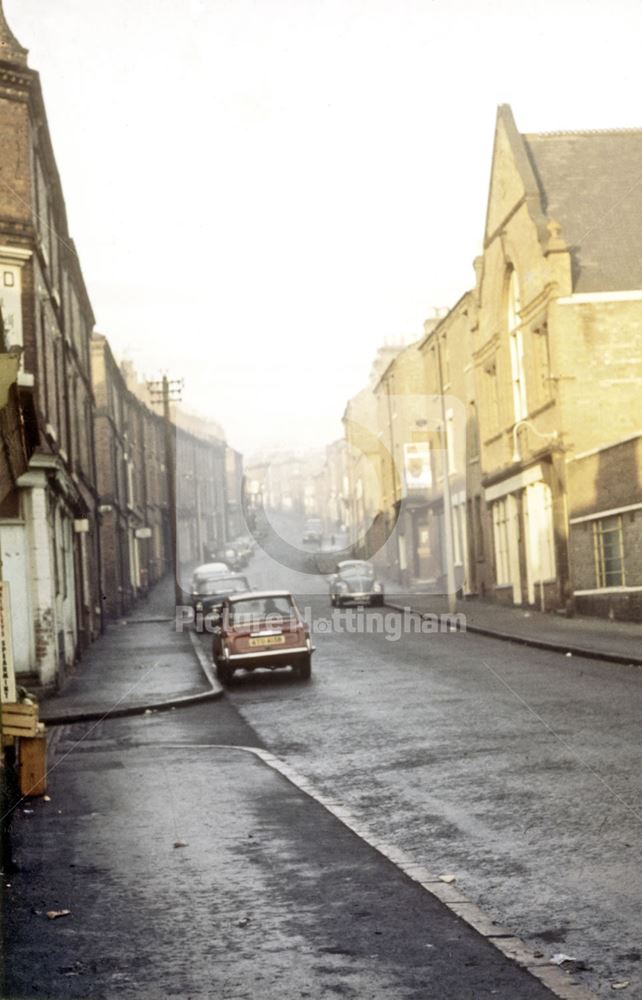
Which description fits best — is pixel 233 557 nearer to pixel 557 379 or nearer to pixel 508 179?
pixel 508 179

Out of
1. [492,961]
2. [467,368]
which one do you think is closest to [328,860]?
[492,961]

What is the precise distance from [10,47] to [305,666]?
1256 centimetres

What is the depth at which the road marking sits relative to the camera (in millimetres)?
5262

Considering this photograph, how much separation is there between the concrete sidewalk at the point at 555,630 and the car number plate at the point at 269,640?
5.46 m

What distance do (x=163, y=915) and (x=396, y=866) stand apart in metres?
1.62

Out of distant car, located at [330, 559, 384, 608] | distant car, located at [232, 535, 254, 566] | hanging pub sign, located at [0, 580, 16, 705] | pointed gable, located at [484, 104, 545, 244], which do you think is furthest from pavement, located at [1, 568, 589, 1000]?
distant car, located at [232, 535, 254, 566]

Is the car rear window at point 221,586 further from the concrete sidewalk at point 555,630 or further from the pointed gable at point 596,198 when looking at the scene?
the pointed gable at point 596,198

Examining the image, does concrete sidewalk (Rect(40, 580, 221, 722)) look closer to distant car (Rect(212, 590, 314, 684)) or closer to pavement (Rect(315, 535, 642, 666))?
distant car (Rect(212, 590, 314, 684))

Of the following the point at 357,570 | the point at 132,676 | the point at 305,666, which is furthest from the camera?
the point at 357,570

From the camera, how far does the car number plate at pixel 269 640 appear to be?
74.0 ft

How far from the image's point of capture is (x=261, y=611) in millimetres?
22891

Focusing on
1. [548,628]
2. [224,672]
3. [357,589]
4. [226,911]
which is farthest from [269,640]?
[357,589]

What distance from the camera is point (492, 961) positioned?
18.5 feet

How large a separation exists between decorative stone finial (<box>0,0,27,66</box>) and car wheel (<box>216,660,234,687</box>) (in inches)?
456
